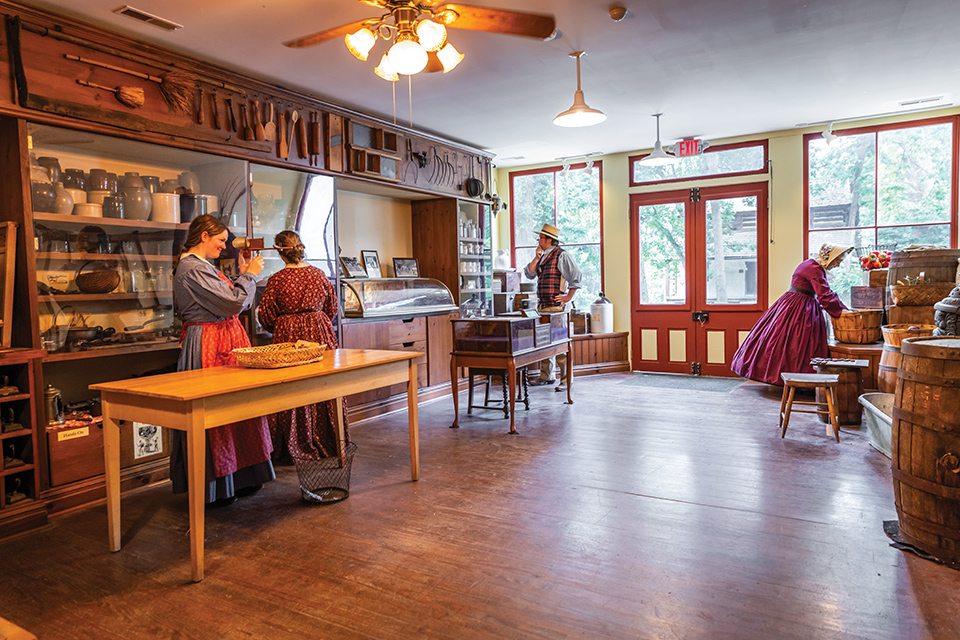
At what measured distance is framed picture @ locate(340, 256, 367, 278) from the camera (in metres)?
6.01

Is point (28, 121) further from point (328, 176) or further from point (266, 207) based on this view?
point (328, 176)

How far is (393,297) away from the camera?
236 inches

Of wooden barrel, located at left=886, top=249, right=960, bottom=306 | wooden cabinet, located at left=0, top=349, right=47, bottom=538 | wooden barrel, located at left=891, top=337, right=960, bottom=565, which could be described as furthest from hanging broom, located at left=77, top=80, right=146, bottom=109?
wooden barrel, located at left=886, top=249, right=960, bottom=306

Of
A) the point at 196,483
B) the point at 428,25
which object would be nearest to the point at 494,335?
the point at 428,25

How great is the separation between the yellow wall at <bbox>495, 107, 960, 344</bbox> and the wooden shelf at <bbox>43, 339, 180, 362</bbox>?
19.2 ft

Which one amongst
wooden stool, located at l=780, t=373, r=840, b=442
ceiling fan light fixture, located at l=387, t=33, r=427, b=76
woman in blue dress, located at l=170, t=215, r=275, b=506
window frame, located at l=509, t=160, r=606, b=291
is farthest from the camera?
window frame, located at l=509, t=160, r=606, b=291

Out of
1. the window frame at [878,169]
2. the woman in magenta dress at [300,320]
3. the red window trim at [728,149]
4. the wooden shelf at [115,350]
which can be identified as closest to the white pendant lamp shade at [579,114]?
the woman in magenta dress at [300,320]

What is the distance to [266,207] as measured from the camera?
15.7ft

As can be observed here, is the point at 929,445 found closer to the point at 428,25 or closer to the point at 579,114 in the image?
the point at 428,25

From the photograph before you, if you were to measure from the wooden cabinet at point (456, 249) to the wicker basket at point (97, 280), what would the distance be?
379 cm

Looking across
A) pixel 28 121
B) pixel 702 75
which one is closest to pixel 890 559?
pixel 702 75

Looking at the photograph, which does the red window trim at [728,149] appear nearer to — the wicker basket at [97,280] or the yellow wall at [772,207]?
the yellow wall at [772,207]

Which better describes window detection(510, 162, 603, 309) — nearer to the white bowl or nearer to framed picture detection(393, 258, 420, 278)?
framed picture detection(393, 258, 420, 278)

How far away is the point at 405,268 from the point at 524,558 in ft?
15.3
